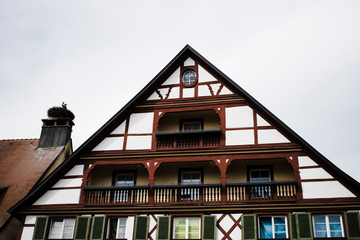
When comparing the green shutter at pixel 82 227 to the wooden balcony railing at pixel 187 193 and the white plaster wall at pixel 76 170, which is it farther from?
the wooden balcony railing at pixel 187 193

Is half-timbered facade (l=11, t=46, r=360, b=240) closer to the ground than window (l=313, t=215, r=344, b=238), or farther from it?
farther from it

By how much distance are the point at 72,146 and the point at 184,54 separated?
1024 cm

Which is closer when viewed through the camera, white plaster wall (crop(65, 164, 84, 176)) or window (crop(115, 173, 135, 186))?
white plaster wall (crop(65, 164, 84, 176))

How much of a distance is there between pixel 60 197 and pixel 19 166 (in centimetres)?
555

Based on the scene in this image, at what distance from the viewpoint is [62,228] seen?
20.9m

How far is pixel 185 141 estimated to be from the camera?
72.2ft

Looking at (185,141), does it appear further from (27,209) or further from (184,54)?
(27,209)

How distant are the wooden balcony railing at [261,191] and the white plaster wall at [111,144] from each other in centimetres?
547

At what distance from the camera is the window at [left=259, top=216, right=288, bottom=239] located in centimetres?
1914

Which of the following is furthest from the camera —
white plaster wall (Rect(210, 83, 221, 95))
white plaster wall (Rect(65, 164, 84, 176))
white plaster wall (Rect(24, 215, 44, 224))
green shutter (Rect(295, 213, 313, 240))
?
white plaster wall (Rect(210, 83, 221, 95))

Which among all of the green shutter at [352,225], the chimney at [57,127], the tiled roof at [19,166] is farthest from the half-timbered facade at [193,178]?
the chimney at [57,127]

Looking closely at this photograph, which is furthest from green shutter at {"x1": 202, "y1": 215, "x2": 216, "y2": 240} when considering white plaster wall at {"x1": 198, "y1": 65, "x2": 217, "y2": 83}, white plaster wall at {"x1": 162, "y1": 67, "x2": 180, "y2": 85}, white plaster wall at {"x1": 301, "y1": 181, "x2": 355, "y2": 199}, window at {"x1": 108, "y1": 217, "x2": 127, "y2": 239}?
white plaster wall at {"x1": 162, "y1": 67, "x2": 180, "y2": 85}

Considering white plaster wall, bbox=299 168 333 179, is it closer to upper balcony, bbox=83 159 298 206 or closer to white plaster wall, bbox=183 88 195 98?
upper balcony, bbox=83 159 298 206

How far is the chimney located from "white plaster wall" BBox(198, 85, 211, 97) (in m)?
9.93
